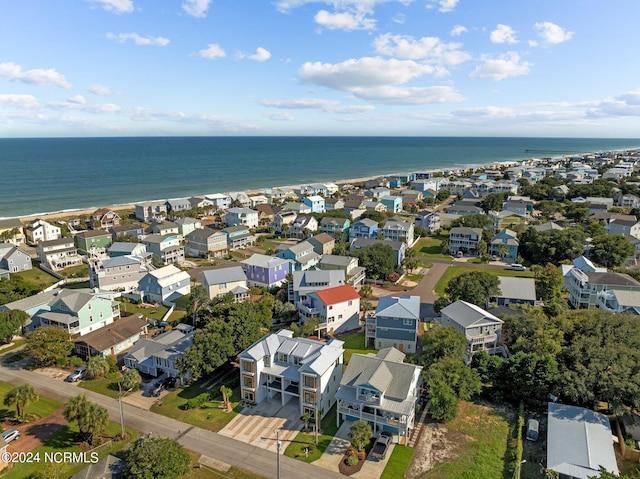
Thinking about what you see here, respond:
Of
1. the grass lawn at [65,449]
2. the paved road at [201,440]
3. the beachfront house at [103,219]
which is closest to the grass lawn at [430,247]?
the paved road at [201,440]

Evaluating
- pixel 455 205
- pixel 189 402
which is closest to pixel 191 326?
pixel 189 402

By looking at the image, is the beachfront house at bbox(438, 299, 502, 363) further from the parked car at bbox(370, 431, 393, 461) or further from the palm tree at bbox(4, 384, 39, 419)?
the palm tree at bbox(4, 384, 39, 419)

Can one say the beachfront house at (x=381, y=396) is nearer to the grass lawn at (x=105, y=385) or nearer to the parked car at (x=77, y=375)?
the grass lawn at (x=105, y=385)

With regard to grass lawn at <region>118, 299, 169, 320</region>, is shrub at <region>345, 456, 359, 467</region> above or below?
below

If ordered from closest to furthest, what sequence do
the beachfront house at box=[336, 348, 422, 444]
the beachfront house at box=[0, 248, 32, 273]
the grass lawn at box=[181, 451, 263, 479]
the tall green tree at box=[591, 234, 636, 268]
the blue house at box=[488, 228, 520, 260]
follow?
the grass lawn at box=[181, 451, 263, 479]
the beachfront house at box=[336, 348, 422, 444]
the tall green tree at box=[591, 234, 636, 268]
the beachfront house at box=[0, 248, 32, 273]
the blue house at box=[488, 228, 520, 260]

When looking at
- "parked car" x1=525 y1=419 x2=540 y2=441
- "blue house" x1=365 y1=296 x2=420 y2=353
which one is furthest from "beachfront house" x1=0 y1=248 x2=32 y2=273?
"parked car" x1=525 y1=419 x2=540 y2=441

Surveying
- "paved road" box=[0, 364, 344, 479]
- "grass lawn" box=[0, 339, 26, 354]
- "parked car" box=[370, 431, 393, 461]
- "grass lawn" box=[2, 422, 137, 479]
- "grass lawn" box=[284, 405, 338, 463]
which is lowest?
"grass lawn" box=[2, 422, 137, 479]
